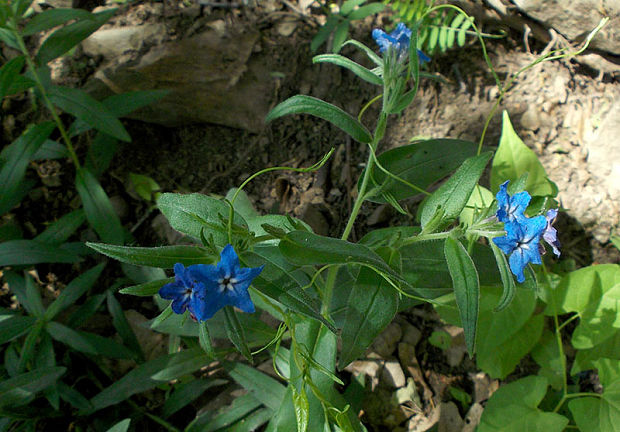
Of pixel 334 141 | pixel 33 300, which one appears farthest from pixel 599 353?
pixel 33 300

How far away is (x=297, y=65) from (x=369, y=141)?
5.70 feet

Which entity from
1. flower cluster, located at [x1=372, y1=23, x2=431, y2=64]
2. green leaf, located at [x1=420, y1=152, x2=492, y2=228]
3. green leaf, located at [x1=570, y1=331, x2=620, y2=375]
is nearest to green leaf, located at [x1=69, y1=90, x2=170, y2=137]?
flower cluster, located at [x1=372, y1=23, x2=431, y2=64]

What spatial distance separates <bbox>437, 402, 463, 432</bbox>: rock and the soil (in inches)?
12.3

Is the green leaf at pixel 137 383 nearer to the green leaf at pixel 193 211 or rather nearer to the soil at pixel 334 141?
the soil at pixel 334 141

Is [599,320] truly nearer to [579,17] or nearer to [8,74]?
[579,17]

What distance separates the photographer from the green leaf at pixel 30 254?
263 cm

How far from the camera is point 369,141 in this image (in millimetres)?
2021

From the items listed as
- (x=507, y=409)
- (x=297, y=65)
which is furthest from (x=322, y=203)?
(x=507, y=409)

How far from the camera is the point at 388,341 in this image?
2818 mm

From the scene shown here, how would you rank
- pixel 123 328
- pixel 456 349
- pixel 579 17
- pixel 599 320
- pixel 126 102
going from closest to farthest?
1. pixel 599 320
2. pixel 123 328
3. pixel 456 349
4. pixel 126 102
5. pixel 579 17

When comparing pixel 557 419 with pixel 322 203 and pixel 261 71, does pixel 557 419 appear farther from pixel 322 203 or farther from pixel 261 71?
pixel 261 71

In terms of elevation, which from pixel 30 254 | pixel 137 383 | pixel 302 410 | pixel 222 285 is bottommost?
pixel 137 383

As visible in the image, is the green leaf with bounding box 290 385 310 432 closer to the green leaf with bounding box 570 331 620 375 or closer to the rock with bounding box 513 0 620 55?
the green leaf with bounding box 570 331 620 375

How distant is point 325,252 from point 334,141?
188 cm
